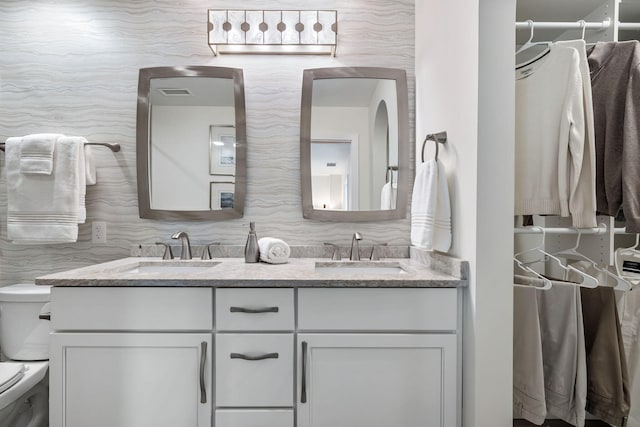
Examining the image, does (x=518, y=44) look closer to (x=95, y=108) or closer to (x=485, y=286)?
(x=485, y=286)

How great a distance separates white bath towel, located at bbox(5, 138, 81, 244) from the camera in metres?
1.79

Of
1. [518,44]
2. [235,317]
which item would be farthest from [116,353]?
[518,44]

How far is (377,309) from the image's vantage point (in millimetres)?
1381

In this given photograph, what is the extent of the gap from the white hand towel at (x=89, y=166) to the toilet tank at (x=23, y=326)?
0.59 m

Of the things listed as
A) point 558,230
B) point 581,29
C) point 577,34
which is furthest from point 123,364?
point 577,34

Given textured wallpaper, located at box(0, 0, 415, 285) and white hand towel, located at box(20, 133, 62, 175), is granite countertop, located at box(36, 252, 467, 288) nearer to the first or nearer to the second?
textured wallpaper, located at box(0, 0, 415, 285)

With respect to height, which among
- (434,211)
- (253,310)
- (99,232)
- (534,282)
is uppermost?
(434,211)

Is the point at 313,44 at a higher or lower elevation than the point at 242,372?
higher

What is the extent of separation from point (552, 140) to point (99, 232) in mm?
2210

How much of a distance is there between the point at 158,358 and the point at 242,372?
1.04 ft

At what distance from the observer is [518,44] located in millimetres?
1895

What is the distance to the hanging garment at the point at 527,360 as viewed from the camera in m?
1.30

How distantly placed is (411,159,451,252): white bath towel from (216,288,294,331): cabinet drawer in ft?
2.04

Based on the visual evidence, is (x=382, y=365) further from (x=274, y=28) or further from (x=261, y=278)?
(x=274, y=28)
